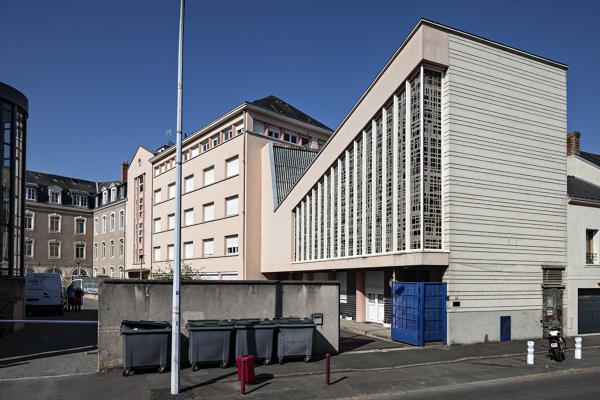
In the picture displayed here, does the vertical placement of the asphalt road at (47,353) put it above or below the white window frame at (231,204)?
below

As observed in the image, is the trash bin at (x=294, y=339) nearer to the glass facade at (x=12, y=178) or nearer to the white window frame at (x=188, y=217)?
the glass facade at (x=12, y=178)

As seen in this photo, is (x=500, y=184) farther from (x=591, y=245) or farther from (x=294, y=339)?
(x=294, y=339)

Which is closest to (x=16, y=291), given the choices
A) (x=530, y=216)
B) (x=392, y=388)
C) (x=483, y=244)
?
(x=392, y=388)

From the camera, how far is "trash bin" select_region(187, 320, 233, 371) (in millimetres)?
12539

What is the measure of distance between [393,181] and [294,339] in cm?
825

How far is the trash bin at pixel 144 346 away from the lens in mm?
11891

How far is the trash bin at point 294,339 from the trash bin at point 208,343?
54.7 inches

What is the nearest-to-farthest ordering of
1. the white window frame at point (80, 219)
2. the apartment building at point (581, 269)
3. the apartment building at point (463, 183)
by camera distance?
the apartment building at point (463, 183) < the apartment building at point (581, 269) < the white window frame at point (80, 219)

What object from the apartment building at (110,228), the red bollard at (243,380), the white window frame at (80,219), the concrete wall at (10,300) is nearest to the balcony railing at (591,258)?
the red bollard at (243,380)

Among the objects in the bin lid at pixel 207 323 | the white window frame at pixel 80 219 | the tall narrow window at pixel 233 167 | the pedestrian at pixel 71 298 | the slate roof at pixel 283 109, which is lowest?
the pedestrian at pixel 71 298

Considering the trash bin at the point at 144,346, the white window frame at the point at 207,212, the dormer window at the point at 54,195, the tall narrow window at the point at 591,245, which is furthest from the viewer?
the dormer window at the point at 54,195

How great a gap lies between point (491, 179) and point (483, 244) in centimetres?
244

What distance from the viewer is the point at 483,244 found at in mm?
18188

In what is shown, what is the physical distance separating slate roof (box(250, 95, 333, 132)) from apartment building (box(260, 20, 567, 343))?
1442cm
